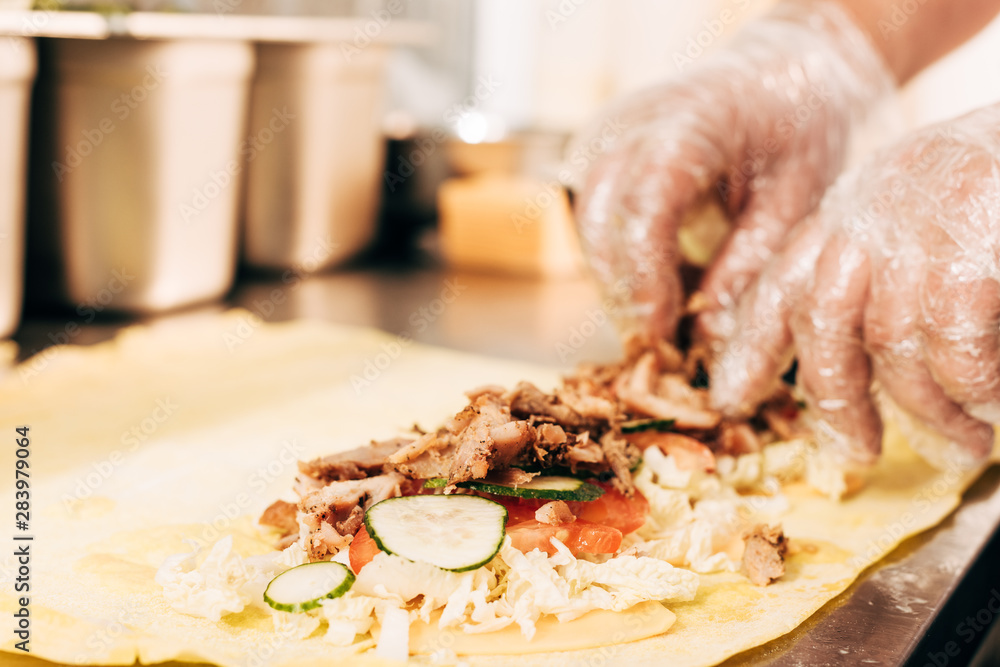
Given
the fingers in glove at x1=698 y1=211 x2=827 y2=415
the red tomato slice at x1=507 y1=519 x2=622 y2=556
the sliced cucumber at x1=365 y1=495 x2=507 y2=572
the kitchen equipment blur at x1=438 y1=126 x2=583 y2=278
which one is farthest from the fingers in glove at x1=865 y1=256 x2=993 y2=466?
the kitchen equipment blur at x1=438 y1=126 x2=583 y2=278

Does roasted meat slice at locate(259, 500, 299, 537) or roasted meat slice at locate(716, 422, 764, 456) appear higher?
roasted meat slice at locate(716, 422, 764, 456)

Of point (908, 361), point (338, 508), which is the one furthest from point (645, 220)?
point (338, 508)

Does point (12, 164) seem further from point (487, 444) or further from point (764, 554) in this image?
point (764, 554)

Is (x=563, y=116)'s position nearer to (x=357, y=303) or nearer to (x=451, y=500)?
(x=357, y=303)

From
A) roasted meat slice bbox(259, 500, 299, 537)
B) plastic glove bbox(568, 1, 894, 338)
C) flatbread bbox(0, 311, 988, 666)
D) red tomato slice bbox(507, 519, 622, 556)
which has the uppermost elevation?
plastic glove bbox(568, 1, 894, 338)

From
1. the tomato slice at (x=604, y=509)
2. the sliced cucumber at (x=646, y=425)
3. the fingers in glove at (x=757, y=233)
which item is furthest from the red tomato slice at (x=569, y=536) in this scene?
the fingers in glove at (x=757, y=233)

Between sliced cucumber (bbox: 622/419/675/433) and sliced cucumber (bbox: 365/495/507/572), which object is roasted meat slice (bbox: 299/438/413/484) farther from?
sliced cucumber (bbox: 622/419/675/433)
